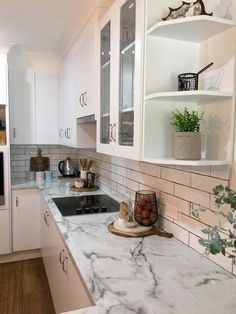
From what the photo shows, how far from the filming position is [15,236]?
2887 mm

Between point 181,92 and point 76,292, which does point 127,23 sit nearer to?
point 181,92

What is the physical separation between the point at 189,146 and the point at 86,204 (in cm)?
124

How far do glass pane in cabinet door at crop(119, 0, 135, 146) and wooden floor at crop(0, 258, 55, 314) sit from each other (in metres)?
1.61

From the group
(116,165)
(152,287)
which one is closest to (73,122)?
(116,165)

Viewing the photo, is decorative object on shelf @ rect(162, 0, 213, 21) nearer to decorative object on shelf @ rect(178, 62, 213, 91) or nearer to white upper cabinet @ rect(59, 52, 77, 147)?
decorative object on shelf @ rect(178, 62, 213, 91)

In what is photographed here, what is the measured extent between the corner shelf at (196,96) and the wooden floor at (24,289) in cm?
188

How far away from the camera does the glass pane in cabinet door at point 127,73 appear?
1.36 meters

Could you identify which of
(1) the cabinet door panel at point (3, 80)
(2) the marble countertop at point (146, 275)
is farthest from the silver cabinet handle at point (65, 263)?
(1) the cabinet door panel at point (3, 80)

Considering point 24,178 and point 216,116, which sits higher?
point 216,116

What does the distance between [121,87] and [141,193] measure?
0.61 metres

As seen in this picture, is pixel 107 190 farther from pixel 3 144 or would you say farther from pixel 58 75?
pixel 58 75

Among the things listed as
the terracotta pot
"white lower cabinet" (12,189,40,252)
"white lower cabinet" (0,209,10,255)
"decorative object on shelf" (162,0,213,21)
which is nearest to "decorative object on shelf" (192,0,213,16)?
"decorative object on shelf" (162,0,213,21)

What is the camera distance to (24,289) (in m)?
2.45

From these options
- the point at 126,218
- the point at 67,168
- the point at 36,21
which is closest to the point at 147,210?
the point at 126,218
